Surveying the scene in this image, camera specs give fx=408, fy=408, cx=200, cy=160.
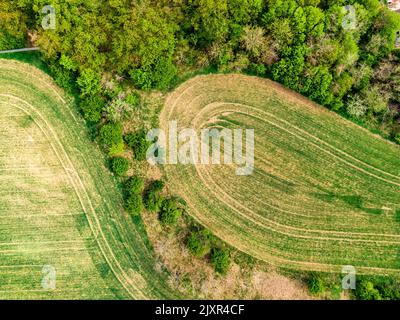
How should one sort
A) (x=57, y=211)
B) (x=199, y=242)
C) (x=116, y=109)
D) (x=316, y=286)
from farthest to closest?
(x=57, y=211) → (x=116, y=109) → (x=199, y=242) → (x=316, y=286)

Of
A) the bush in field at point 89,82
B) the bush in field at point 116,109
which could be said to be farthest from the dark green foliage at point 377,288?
the bush in field at point 89,82

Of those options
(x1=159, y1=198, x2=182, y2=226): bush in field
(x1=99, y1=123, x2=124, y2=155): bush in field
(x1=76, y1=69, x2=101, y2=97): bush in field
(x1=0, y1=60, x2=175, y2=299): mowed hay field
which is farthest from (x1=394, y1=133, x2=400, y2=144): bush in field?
(x1=76, y1=69, x2=101, y2=97): bush in field

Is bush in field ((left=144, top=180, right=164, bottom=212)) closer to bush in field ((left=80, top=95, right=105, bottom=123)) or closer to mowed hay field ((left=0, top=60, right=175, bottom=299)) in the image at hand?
mowed hay field ((left=0, top=60, right=175, bottom=299))

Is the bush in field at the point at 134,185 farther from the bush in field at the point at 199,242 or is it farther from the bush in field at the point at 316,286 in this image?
the bush in field at the point at 316,286

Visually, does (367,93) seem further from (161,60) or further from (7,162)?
(7,162)

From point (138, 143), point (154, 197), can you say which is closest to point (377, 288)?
point (154, 197)

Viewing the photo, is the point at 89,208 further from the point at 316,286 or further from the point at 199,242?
the point at 316,286
